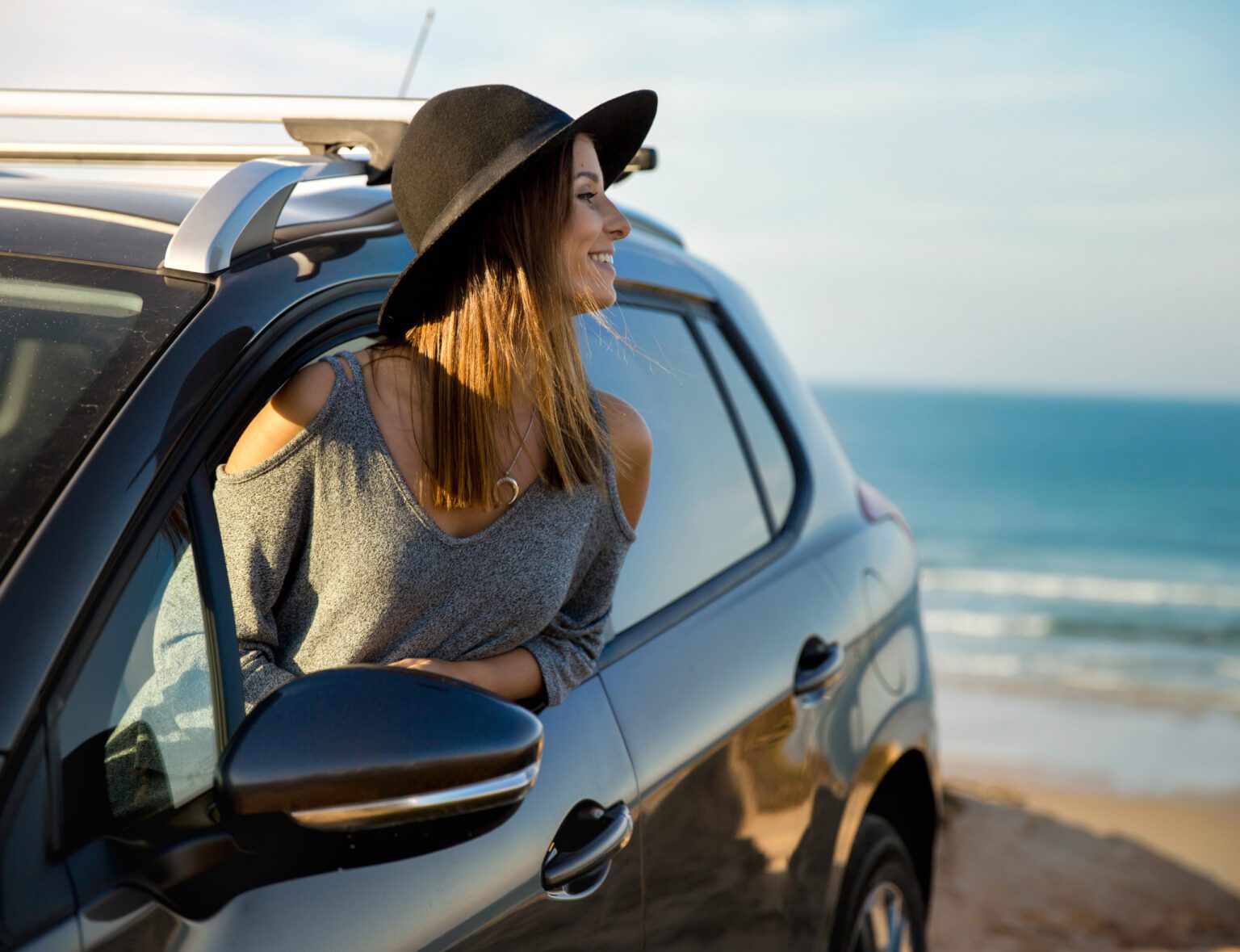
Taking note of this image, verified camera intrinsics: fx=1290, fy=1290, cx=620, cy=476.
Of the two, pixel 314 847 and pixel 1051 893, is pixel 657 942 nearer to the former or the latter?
pixel 314 847

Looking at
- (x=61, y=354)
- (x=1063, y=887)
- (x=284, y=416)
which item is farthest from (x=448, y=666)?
(x=1063, y=887)

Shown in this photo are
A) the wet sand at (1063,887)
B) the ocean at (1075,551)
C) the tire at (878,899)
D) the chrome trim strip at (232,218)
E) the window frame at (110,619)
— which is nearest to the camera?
the window frame at (110,619)

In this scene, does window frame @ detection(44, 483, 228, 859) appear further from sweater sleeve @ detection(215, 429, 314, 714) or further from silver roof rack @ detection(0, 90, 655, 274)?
silver roof rack @ detection(0, 90, 655, 274)

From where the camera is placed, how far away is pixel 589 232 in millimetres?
1876

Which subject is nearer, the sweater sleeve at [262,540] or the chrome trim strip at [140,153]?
the sweater sleeve at [262,540]

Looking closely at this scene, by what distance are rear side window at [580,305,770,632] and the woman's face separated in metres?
0.27

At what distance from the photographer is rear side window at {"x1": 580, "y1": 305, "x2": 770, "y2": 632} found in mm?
2186

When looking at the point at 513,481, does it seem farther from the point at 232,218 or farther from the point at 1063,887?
the point at 1063,887

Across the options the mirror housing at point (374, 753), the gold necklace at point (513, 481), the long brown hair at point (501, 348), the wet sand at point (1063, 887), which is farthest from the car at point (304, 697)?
the wet sand at point (1063, 887)

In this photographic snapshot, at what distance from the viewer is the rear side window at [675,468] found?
7.17ft

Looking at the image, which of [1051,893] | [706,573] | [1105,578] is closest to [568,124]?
[706,573]

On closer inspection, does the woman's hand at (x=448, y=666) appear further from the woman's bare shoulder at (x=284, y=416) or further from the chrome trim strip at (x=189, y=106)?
the chrome trim strip at (x=189, y=106)

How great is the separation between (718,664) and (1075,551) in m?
35.0

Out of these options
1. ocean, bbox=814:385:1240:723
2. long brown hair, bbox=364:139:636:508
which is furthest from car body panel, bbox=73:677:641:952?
ocean, bbox=814:385:1240:723
